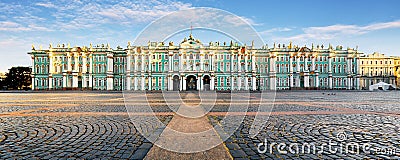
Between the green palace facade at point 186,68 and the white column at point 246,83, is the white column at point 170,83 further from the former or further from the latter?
the white column at point 246,83

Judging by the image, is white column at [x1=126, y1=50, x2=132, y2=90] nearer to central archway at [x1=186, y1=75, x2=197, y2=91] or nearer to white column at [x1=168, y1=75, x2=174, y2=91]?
white column at [x1=168, y1=75, x2=174, y2=91]

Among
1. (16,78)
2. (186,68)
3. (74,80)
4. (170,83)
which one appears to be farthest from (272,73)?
(16,78)

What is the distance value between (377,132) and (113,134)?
6.59 m

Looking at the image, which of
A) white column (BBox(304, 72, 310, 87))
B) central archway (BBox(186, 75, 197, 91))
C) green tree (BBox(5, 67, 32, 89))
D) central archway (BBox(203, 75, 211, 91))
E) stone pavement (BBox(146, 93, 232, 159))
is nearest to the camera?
stone pavement (BBox(146, 93, 232, 159))

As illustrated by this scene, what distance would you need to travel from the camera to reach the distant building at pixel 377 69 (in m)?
74.2

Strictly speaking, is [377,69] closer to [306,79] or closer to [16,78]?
[306,79]

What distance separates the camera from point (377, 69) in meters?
75.2

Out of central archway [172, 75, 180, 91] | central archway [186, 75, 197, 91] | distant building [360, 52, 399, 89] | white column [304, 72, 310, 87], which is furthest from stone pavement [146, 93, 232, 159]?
distant building [360, 52, 399, 89]

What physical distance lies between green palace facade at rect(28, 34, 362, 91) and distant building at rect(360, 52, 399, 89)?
19.0 metres

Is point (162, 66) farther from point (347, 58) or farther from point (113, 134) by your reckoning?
point (113, 134)

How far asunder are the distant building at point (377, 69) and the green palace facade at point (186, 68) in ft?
62.2

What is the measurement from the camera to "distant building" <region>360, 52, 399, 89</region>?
74.2 metres

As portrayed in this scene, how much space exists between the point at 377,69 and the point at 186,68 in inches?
2448

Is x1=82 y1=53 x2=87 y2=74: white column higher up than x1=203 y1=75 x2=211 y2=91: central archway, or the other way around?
x1=82 y1=53 x2=87 y2=74: white column
